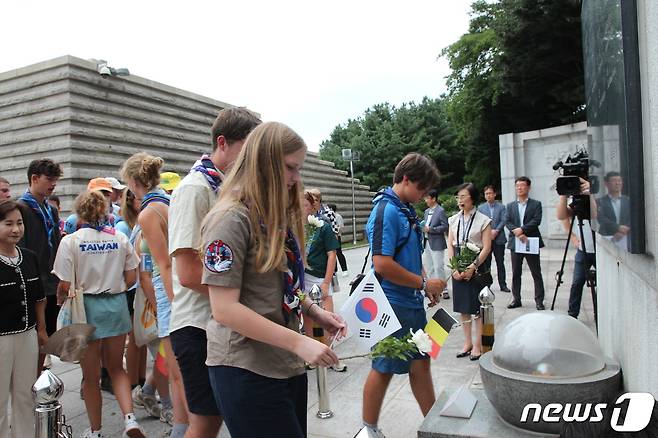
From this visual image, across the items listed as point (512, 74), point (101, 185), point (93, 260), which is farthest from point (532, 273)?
point (512, 74)

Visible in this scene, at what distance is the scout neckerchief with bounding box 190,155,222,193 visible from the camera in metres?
2.57

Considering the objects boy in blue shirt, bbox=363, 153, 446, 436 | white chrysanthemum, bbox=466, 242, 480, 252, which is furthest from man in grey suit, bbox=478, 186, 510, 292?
boy in blue shirt, bbox=363, 153, 446, 436

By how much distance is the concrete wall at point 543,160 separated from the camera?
1642cm

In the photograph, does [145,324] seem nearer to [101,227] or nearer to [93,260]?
[93,260]

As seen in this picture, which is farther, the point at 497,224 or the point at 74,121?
the point at 74,121

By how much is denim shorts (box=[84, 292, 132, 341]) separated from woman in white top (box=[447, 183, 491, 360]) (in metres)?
3.51

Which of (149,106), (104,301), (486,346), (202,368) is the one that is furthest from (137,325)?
(149,106)

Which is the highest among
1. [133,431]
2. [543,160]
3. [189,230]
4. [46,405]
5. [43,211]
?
[543,160]

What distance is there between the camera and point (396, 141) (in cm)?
4053

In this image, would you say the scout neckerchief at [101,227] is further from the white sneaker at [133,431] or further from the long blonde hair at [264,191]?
the long blonde hair at [264,191]

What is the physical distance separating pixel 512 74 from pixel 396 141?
724 inches

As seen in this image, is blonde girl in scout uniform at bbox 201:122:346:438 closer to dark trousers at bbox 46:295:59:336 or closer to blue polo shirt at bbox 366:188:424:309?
blue polo shirt at bbox 366:188:424:309

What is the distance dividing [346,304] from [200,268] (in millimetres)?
802

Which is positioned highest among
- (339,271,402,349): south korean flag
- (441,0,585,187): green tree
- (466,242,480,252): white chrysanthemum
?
(441,0,585,187): green tree
